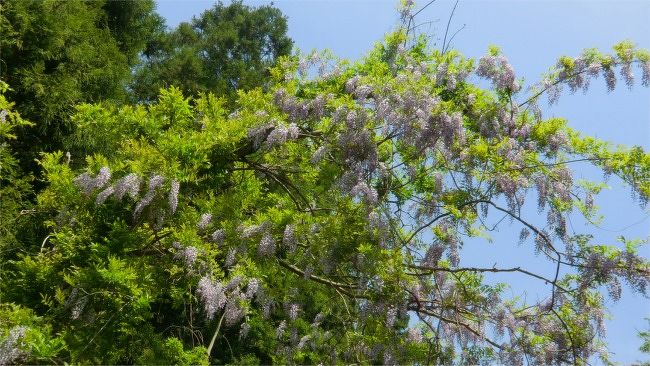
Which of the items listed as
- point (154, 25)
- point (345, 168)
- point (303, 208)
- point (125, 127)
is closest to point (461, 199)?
point (345, 168)

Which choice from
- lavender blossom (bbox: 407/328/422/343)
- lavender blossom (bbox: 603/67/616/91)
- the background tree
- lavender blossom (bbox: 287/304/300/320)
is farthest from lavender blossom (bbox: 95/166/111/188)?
lavender blossom (bbox: 603/67/616/91)

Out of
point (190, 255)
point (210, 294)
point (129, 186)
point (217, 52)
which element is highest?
point (217, 52)

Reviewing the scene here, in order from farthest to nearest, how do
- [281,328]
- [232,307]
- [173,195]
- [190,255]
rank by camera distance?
1. [281,328]
2. [232,307]
3. [190,255]
4. [173,195]

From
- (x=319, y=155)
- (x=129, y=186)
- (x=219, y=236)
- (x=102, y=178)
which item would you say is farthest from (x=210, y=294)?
(x=319, y=155)

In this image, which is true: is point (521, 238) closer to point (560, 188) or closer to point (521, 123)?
point (560, 188)

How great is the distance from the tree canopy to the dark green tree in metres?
8.29

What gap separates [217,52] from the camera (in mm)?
17703

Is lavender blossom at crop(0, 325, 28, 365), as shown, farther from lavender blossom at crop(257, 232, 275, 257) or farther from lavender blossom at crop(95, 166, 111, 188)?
lavender blossom at crop(257, 232, 275, 257)

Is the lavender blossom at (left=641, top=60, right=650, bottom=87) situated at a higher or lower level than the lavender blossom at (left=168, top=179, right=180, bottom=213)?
higher

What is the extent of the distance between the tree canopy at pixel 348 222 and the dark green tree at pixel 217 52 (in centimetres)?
829

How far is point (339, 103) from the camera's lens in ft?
22.2

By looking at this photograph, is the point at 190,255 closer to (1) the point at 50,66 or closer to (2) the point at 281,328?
(2) the point at 281,328

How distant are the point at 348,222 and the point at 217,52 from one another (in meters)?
12.2

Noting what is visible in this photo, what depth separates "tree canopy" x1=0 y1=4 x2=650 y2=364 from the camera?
628 cm
